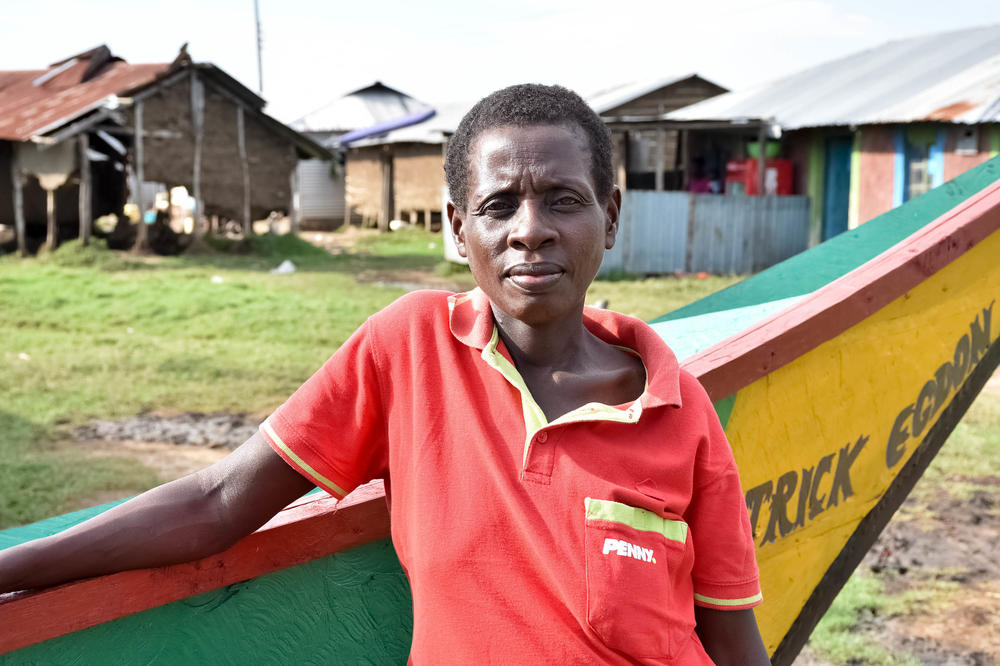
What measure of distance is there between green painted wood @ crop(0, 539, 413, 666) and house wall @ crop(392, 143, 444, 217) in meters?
21.0

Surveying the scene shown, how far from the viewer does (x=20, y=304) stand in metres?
9.97

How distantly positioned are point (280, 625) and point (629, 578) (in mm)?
621

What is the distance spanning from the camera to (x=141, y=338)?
8664mm

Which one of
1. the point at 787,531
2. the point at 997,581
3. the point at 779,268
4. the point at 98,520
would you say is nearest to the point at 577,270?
the point at 98,520

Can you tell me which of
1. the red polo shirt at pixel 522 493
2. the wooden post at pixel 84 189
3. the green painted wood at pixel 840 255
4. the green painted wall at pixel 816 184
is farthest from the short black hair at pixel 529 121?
the wooden post at pixel 84 189

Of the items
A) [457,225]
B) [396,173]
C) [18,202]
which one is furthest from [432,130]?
[457,225]

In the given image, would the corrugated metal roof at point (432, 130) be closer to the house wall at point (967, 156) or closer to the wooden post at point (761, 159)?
the wooden post at point (761, 159)

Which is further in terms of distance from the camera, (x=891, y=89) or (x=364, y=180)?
(x=364, y=180)

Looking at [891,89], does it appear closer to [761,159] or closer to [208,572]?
[761,159]

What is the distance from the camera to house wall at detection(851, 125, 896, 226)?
41.6 feet

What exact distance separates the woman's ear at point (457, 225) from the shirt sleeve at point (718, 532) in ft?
1.62

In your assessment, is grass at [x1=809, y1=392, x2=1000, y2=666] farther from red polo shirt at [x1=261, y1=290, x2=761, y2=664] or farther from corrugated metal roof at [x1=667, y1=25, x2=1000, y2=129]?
corrugated metal roof at [x1=667, y1=25, x2=1000, y2=129]

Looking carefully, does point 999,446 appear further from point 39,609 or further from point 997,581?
point 39,609

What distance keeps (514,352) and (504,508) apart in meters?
0.31
